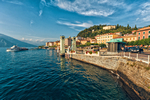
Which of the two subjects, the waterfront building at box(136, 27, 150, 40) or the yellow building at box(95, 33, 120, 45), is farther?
the yellow building at box(95, 33, 120, 45)

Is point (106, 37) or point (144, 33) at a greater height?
point (106, 37)

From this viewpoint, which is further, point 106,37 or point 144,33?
point 106,37

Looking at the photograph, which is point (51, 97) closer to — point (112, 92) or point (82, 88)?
point (82, 88)

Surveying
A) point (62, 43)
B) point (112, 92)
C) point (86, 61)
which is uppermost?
point (62, 43)

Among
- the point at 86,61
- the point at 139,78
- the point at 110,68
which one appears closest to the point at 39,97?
the point at 139,78

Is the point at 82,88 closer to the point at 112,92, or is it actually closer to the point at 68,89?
the point at 68,89

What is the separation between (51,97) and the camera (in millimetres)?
7027

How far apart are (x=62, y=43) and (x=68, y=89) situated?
81.5ft

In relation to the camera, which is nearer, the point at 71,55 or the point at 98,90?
the point at 98,90

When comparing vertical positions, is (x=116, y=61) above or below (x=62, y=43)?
below

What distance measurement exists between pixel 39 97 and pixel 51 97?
1.25 meters

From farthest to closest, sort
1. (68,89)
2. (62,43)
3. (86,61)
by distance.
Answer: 1. (62,43)
2. (86,61)
3. (68,89)

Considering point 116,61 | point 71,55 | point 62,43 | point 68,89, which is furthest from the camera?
point 62,43

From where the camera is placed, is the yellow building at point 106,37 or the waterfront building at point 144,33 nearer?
the waterfront building at point 144,33
